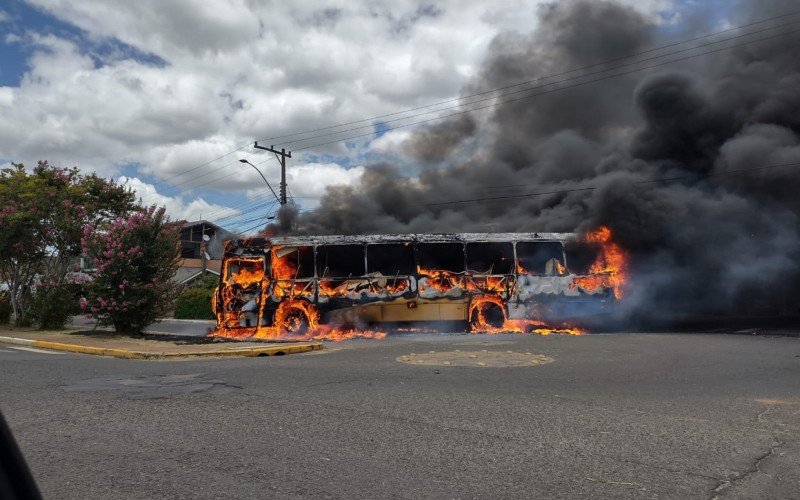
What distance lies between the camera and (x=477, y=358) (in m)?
8.84

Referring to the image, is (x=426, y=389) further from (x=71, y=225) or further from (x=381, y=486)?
(x=71, y=225)

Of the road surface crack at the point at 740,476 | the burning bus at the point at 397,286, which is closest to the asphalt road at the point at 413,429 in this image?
the road surface crack at the point at 740,476

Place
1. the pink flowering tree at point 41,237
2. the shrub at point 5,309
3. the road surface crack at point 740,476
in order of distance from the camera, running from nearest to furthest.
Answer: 1. the road surface crack at point 740,476
2. the pink flowering tree at point 41,237
3. the shrub at point 5,309

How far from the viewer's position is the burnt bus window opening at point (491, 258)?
13547 mm

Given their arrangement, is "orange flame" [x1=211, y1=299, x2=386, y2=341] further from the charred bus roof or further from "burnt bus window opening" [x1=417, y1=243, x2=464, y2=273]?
"burnt bus window opening" [x1=417, y1=243, x2=464, y2=273]

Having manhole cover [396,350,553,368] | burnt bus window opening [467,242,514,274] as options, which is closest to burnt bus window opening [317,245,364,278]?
burnt bus window opening [467,242,514,274]

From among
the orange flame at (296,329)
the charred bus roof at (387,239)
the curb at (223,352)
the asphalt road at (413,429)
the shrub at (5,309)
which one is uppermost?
the charred bus roof at (387,239)

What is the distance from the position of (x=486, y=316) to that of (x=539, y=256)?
Result: 6.42 feet

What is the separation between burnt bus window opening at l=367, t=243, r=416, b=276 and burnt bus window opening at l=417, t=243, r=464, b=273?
0.29m

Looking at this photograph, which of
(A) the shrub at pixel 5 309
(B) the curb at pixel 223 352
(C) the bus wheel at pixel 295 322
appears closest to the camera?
(B) the curb at pixel 223 352

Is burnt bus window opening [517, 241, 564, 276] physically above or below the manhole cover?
above

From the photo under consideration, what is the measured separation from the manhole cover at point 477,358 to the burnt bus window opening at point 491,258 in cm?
412

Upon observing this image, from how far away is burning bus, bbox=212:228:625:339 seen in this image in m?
13.0

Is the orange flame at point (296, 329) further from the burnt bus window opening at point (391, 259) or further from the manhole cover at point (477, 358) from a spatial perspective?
the manhole cover at point (477, 358)
